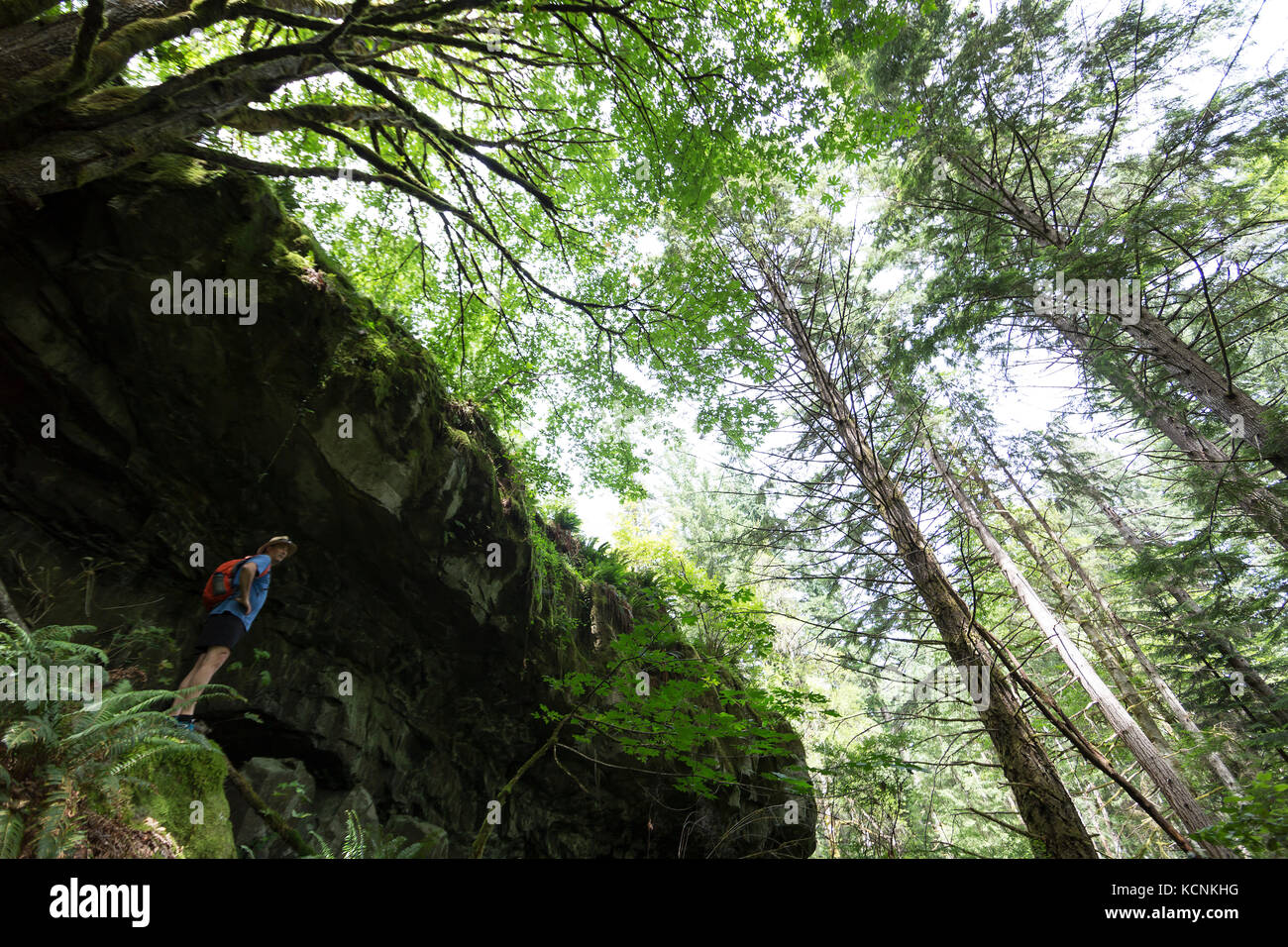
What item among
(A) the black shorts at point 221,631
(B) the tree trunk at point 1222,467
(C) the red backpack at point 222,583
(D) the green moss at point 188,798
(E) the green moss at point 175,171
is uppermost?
(E) the green moss at point 175,171

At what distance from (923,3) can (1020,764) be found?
6723 mm

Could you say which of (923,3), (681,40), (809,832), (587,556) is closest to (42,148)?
(681,40)

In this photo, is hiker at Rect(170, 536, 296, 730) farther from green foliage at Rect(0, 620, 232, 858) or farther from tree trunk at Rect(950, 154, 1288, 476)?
tree trunk at Rect(950, 154, 1288, 476)

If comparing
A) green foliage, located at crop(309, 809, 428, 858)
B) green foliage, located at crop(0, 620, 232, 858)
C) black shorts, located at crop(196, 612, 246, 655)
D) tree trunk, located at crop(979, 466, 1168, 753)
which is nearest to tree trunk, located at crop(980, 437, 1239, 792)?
tree trunk, located at crop(979, 466, 1168, 753)

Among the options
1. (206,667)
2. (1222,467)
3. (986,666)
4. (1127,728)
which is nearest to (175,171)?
(206,667)

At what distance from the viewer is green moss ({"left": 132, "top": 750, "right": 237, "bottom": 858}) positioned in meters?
2.46

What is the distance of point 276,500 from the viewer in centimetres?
583

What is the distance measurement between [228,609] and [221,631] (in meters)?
0.20

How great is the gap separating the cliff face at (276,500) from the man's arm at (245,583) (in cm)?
145

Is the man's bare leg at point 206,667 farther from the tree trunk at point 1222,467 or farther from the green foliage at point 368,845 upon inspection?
the tree trunk at point 1222,467

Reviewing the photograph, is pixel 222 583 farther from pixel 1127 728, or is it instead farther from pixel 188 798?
pixel 1127 728

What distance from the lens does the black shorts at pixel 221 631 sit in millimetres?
4172

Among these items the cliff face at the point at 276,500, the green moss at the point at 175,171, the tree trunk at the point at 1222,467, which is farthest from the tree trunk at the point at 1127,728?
the green moss at the point at 175,171

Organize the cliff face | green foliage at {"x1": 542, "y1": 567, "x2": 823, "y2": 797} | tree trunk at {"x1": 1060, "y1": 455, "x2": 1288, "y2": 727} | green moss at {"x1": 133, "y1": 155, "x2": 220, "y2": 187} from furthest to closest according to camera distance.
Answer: tree trunk at {"x1": 1060, "y1": 455, "x2": 1288, "y2": 727}, green foliage at {"x1": 542, "y1": 567, "x2": 823, "y2": 797}, the cliff face, green moss at {"x1": 133, "y1": 155, "x2": 220, "y2": 187}
